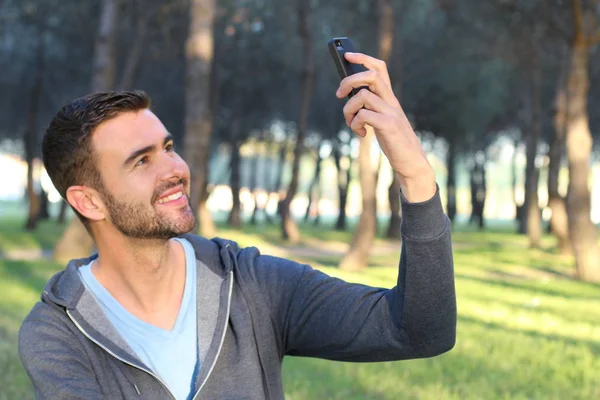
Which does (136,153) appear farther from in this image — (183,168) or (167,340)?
(167,340)

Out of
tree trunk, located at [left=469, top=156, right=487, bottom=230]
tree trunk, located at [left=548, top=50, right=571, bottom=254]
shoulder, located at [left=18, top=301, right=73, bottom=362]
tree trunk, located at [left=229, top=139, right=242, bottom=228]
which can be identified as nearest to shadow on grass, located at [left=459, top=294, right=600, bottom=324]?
tree trunk, located at [left=548, top=50, right=571, bottom=254]

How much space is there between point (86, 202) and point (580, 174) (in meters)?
13.2

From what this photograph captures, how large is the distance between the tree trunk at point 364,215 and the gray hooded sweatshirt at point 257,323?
14.1 meters

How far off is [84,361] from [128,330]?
0.18m

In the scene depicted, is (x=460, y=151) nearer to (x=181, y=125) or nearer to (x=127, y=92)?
(x=181, y=125)

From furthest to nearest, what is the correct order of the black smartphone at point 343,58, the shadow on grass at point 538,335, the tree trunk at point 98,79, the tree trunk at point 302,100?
1. the tree trunk at point 302,100
2. the tree trunk at point 98,79
3. the shadow on grass at point 538,335
4. the black smartphone at point 343,58

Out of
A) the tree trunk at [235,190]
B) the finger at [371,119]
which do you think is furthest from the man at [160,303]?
the tree trunk at [235,190]

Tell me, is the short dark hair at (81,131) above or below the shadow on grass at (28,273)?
above

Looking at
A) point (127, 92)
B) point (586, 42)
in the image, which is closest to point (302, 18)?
point (586, 42)

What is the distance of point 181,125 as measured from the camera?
40.4 meters

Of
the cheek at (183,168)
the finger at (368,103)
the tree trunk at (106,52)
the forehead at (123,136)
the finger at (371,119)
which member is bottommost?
the cheek at (183,168)

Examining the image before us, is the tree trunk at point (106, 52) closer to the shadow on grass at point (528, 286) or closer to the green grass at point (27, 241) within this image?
the green grass at point (27, 241)

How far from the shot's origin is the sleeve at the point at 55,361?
8.54 feet

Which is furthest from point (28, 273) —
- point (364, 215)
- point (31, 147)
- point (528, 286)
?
point (31, 147)
